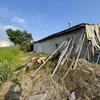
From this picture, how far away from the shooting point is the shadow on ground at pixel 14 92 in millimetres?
1885

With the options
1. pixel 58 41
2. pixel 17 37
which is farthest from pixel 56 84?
pixel 17 37

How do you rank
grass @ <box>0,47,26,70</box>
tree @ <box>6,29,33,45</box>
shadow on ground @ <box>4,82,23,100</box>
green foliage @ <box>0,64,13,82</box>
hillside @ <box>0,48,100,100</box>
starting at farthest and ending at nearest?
tree @ <box>6,29,33,45</box>
grass @ <box>0,47,26,70</box>
green foliage @ <box>0,64,13,82</box>
shadow on ground @ <box>4,82,23,100</box>
hillside @ <box>0,48,100,100</box>

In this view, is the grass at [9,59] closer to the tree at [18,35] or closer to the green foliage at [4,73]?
the green foliage at [4,73]

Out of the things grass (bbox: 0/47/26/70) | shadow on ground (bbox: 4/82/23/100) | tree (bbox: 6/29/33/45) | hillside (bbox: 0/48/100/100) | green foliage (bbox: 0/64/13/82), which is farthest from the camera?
tree (bbox: 6/29/33/45)

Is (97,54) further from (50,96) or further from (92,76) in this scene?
(50,96)

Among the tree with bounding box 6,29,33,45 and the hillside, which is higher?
the tree with bounding box 6,29,33,45

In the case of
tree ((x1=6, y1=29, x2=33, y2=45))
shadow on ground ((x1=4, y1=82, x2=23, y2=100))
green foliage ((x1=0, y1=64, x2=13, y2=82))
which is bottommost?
shadow on ground ((x1=4, y1=82, x2=23, y2=100))

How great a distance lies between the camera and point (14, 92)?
207 centimetres

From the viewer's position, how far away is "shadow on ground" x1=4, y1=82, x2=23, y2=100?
6.18 feet

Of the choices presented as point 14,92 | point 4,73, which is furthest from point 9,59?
point 14,92

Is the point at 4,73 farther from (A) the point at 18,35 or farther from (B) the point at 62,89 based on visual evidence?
Result: (A) the point at 18,35

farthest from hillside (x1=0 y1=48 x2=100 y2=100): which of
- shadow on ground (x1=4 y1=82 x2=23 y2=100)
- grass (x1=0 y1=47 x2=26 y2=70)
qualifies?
grass (x1=0 y1=47 x2=26 y2=70)

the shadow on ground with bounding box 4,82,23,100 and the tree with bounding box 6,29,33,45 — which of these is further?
the tree with bounding box 6,29,33,45

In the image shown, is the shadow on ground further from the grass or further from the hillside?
the grass
